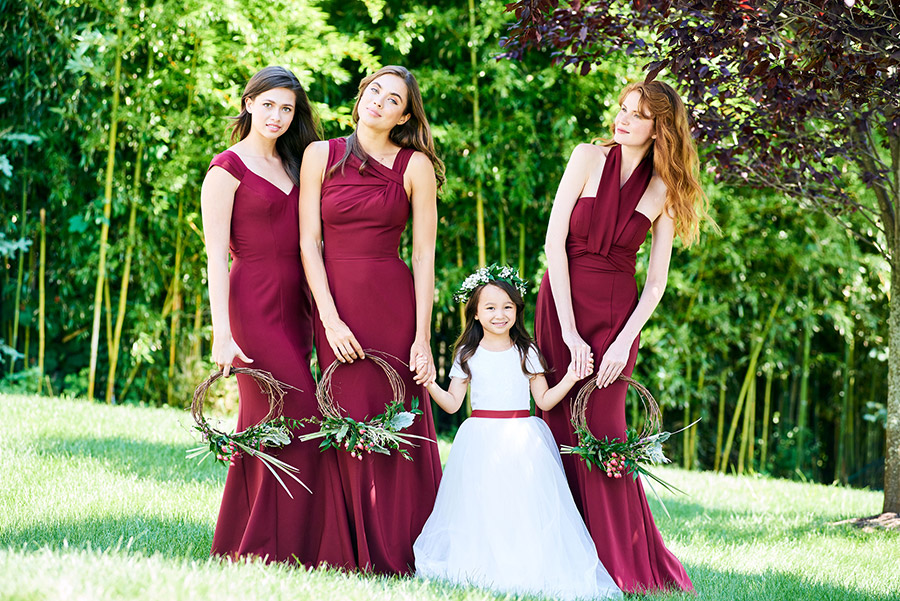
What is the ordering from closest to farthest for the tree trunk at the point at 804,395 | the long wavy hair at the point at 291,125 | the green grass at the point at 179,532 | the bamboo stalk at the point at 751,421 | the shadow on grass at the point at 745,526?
the green grass at the point at 179,532 → the long wavy hair at the point at 291,125 → the shadow on grass at the point at 745,526 → the tree trunk at the point at 804,395 → the bamboo stalk at the point at 751,421

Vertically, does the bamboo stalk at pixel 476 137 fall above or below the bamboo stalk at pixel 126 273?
above

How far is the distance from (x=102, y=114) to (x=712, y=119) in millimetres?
4591

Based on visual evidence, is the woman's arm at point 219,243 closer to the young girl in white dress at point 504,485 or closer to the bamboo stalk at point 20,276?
the young girl in white dress at point 504,485

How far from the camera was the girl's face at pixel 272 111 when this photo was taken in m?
3.23

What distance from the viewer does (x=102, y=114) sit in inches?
267

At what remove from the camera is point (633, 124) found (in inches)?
127

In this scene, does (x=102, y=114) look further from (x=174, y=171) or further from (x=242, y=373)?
(x=242, y=373)

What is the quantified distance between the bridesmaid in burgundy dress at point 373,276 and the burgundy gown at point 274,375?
75 millimetres

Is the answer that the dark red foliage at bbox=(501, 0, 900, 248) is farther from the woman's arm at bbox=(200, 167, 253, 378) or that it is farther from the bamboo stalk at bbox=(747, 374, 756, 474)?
the bamboo stalk at bbox=(747, 374, 756, 474)

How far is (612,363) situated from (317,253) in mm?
1149

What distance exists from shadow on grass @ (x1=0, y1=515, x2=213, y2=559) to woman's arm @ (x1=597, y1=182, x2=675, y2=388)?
1.63 metres

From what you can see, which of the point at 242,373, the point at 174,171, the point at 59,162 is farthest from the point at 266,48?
the point at 242,373

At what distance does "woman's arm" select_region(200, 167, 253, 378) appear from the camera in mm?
3129

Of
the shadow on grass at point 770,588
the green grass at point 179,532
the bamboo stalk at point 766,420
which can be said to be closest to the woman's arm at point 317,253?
the green grass at point 179,532
